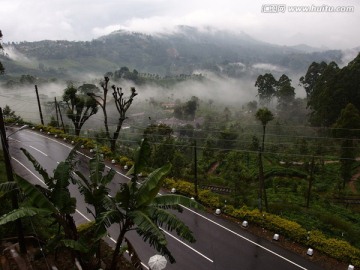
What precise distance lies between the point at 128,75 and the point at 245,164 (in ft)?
383

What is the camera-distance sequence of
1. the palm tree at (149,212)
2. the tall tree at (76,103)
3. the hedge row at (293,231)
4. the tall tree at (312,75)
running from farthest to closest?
the tall tree at (312,75) → the tall tree at (76,103) → the hedge row at (293,231) → the palm tree at (149,212)

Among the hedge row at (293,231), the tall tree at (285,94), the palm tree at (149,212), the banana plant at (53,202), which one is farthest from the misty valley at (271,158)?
the banana plant at (53,202)

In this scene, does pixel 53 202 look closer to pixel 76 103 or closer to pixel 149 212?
pixel 149 212

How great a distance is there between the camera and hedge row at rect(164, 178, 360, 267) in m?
16.1

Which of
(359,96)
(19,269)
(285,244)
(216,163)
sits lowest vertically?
(216,163)

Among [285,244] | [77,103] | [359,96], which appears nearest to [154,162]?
[77,103]

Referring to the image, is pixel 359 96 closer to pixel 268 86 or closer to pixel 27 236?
pixel 268 86

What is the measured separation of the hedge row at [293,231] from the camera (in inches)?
634

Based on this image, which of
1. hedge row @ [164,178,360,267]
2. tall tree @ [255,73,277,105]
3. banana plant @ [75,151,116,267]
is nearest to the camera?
banana plant @ [75,151,116,267]

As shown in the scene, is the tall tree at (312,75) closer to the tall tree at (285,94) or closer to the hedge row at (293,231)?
the tall tree at (285,94)

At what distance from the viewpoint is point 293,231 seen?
17.6 meters

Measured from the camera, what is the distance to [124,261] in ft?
49.8

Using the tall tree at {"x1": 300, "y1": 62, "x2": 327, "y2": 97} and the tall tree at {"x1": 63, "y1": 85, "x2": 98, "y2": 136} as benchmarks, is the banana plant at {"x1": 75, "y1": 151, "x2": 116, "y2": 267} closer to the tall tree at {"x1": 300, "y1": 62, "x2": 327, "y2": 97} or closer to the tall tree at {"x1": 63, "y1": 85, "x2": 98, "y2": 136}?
the tall tree at {"x1": 63, "y1": 85, "x2": 98, "y2": 136}

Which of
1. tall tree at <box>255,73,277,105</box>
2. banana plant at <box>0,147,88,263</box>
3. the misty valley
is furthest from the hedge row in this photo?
tall tree at <box>255,73,277,105</box>
